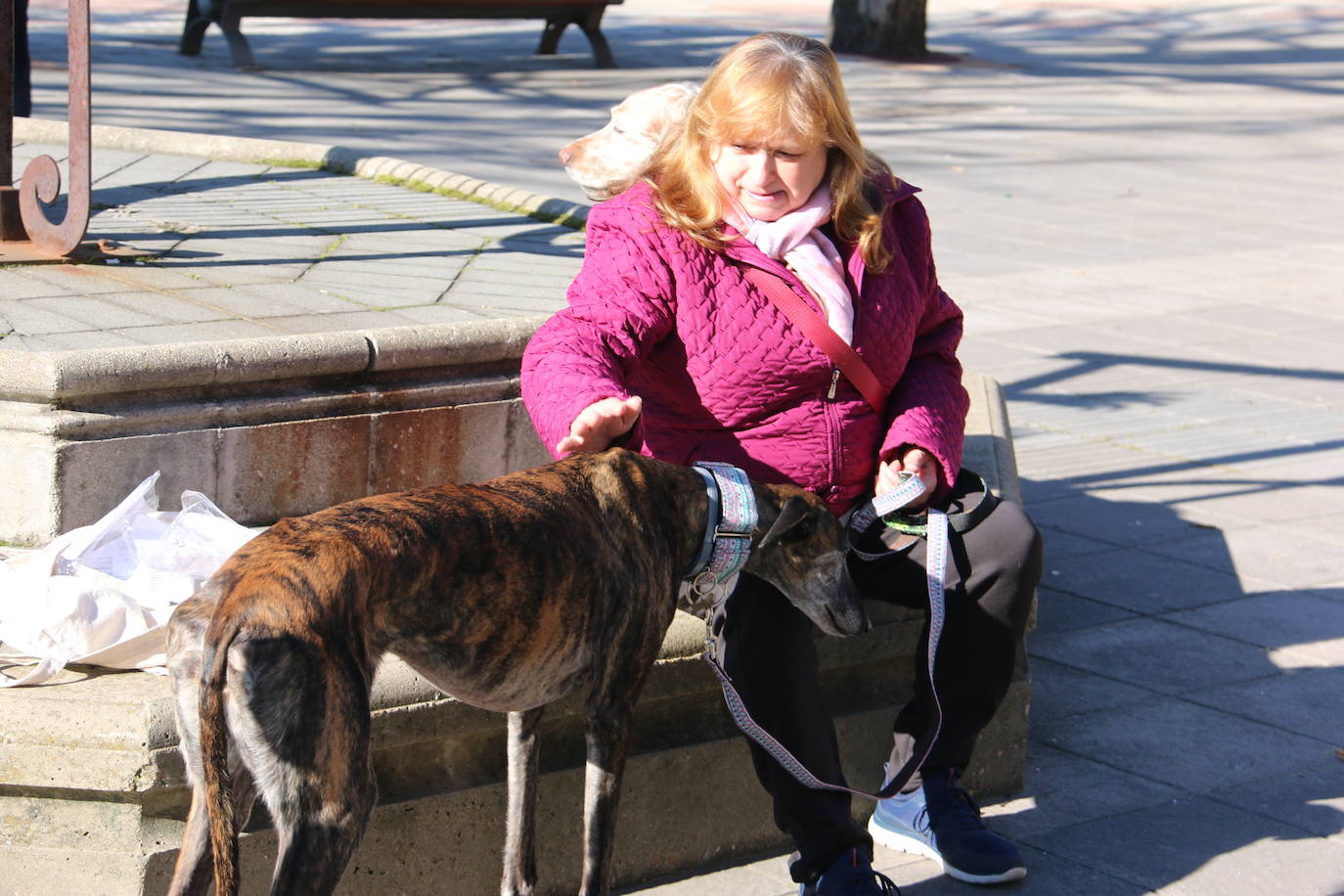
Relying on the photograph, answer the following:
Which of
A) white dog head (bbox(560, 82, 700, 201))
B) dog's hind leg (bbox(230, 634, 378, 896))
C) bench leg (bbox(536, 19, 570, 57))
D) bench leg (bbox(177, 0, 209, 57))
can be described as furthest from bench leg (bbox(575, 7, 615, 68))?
dog's hind leg (bbox(230, 634, 378, 896))

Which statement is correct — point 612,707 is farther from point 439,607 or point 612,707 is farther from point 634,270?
point 634,270

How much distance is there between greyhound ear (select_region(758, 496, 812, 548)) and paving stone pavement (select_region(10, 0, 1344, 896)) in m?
0.92

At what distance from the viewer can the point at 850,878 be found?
10.1ft

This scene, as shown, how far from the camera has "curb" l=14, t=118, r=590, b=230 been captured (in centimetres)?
727

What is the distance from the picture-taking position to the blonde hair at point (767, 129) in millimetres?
3189

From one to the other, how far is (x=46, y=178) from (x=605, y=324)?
280 cm

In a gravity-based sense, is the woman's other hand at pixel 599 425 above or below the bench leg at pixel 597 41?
below

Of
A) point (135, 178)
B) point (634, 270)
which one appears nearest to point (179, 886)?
point (634, 270)

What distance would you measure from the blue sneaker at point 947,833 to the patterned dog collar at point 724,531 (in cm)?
85

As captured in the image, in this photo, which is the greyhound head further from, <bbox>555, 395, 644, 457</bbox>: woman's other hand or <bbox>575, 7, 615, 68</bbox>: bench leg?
<bbox>575, 7, 615, 68</bbox>: bench leg

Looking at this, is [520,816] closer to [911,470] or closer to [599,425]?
[599,425]

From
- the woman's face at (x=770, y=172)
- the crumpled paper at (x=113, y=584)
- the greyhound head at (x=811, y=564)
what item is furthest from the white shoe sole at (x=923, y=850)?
the crumpled paper at (x=113, y=584)

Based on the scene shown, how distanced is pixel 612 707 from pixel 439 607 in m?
0.47

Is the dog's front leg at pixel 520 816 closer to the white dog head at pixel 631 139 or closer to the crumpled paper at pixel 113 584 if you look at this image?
the crumpled paper at pixel 113 584
